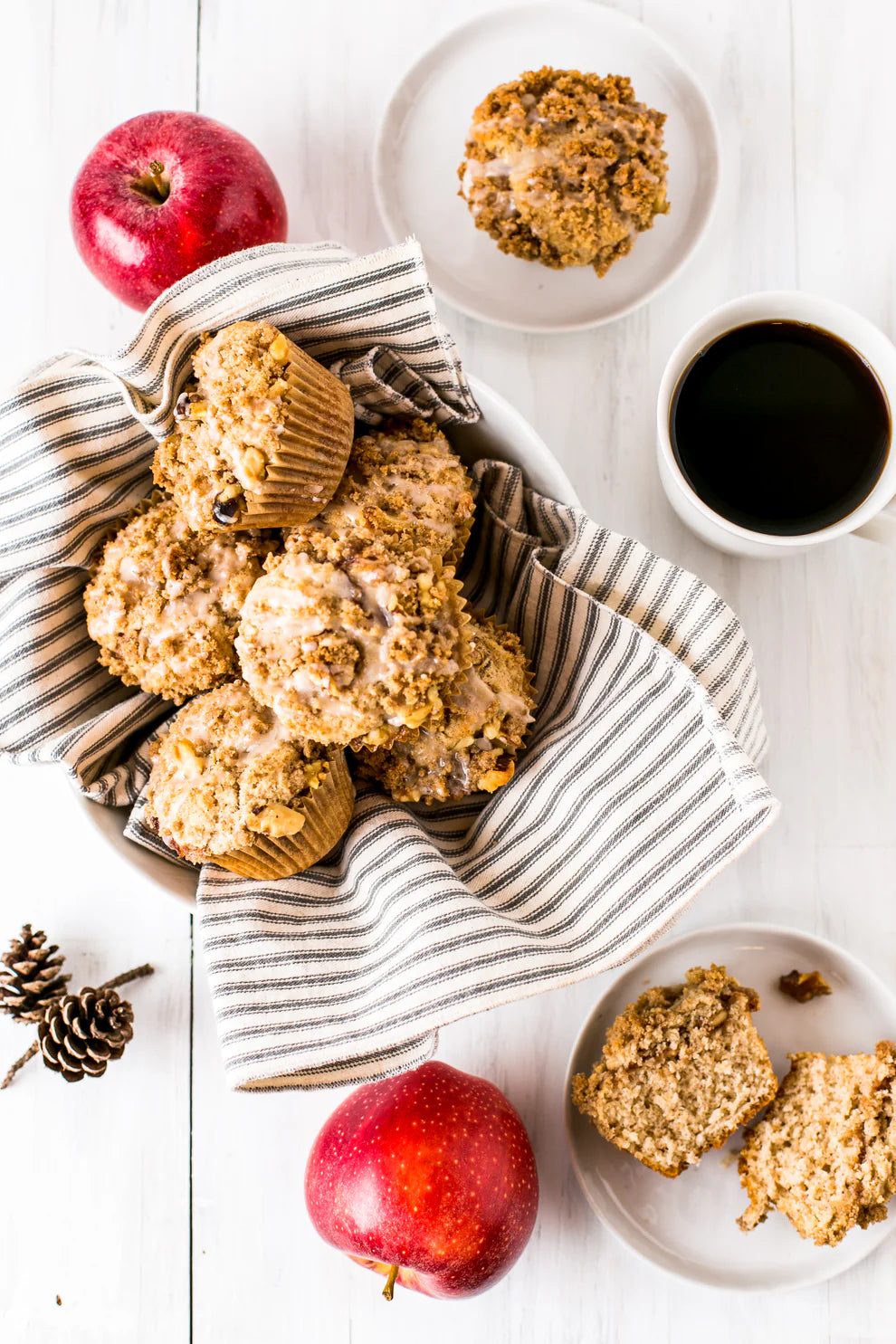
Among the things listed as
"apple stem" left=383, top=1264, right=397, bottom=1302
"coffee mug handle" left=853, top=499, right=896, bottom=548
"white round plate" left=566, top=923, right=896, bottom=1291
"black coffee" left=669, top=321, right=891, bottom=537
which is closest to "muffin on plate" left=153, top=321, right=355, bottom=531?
"black coffee" left=669, top=321, right=891, bottom=537

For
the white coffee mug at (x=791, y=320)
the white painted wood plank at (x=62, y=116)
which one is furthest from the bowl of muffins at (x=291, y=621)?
the white painted wood plank at (x=62, y=116)

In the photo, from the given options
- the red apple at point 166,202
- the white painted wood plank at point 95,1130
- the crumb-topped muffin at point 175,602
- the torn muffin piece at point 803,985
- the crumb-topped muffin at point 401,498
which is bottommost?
the white painted wood plank at point 95,1130

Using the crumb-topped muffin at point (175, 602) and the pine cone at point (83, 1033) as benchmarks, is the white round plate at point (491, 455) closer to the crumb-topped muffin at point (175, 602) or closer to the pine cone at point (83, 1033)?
the crumb-topped muffin at point (175, 602)

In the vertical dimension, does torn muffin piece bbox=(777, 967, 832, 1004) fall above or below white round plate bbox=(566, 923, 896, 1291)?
above

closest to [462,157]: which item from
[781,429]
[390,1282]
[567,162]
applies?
[567,162]

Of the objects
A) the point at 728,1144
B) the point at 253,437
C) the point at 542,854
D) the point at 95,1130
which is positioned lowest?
the point at 95,1130

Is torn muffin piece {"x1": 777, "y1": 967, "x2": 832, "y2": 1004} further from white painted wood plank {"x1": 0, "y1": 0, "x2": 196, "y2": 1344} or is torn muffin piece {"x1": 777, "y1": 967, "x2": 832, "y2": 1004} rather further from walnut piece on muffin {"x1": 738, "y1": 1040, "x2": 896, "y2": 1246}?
white painted wood plank {"x1": 0, "y1": 0, "x2": 196, "y2": 1344}

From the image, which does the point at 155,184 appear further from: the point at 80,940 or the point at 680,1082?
the point at 680,1082

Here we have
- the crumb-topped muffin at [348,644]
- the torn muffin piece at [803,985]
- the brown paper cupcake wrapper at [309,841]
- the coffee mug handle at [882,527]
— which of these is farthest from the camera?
the torn muffin piece at [803,985]
